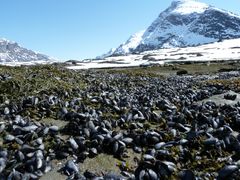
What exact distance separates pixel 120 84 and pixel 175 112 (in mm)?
12382

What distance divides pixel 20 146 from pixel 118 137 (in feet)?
7.61

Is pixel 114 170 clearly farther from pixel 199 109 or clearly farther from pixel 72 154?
pixel 199 109

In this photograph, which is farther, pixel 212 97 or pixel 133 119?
pixel 212 97

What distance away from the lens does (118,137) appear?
8.97m

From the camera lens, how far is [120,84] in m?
25.5

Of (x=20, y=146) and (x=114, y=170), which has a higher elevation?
(x=20, y=146)

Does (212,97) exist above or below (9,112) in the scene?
below

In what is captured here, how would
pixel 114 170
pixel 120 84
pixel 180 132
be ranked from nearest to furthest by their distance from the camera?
1. pixel 114 170
2. pixel 180 132
3. pixel 120 84

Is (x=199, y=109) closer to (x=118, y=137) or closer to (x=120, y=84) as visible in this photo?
(x=118, y=137)

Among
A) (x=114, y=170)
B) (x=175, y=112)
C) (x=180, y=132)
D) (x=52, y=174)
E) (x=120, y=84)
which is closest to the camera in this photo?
(x=52, y=174)

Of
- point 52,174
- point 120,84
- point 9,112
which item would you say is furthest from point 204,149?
point 120,84

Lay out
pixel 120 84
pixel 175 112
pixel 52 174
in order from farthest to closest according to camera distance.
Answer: pixel 120 84
pixel 175 112
pixel 52 174

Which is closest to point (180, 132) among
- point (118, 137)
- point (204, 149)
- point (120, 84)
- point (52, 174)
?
point (204, 149)

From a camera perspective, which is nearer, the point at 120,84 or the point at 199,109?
the point at 199,109
